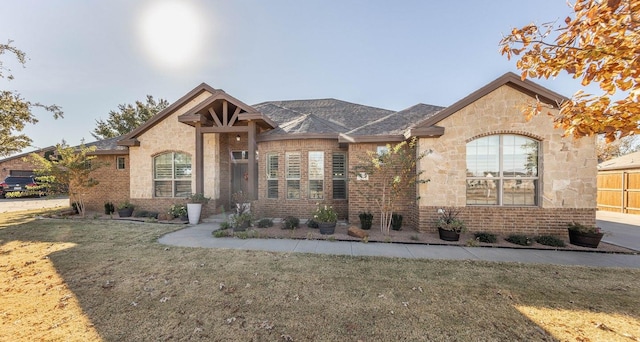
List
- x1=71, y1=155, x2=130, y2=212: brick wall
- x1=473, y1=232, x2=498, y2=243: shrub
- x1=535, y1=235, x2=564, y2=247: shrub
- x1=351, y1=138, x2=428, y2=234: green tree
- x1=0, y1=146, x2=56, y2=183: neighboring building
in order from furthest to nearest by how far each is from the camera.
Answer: x1=0, y1=146, x2=56, y2=183: neighboring building
x1=71, y1=155, x2=130, y2=212: brick wall
x1=351, y1=138, x2=428, y2=234: green tree
x1=473, y1=232, x2=498, y2=243: shrub
x1=535, y1=235, x2=564, y2=247: shrub

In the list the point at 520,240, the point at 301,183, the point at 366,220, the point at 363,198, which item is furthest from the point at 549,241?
the point at 301,183

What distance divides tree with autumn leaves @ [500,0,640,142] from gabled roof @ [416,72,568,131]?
4.00 meters

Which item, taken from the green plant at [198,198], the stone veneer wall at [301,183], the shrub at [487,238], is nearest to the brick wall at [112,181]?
the green plant at [198,198]

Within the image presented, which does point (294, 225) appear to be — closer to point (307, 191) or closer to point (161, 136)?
point (307, 191)

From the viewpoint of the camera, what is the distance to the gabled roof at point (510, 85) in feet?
22.3

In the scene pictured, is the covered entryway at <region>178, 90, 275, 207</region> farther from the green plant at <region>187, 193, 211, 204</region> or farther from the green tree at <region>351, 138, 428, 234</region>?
the green tree at <region>351, 138, 428, 234</region>

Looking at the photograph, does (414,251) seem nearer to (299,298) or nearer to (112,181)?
(299,298)

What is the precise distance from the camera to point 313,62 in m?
13.3

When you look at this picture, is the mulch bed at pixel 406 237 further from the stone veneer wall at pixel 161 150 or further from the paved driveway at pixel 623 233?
the stone veneer wall at pixel 161 150

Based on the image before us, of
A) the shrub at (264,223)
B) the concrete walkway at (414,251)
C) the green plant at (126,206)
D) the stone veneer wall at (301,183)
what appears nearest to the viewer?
the concrete walkway at (414,251)

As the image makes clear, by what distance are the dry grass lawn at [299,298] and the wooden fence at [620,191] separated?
12630 millimetres

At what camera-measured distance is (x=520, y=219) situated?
7027 mm

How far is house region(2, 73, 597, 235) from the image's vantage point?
6.91m

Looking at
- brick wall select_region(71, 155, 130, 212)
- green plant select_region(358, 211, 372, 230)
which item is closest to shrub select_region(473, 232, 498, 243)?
green plant select_region(358, 211, 372, 230)
